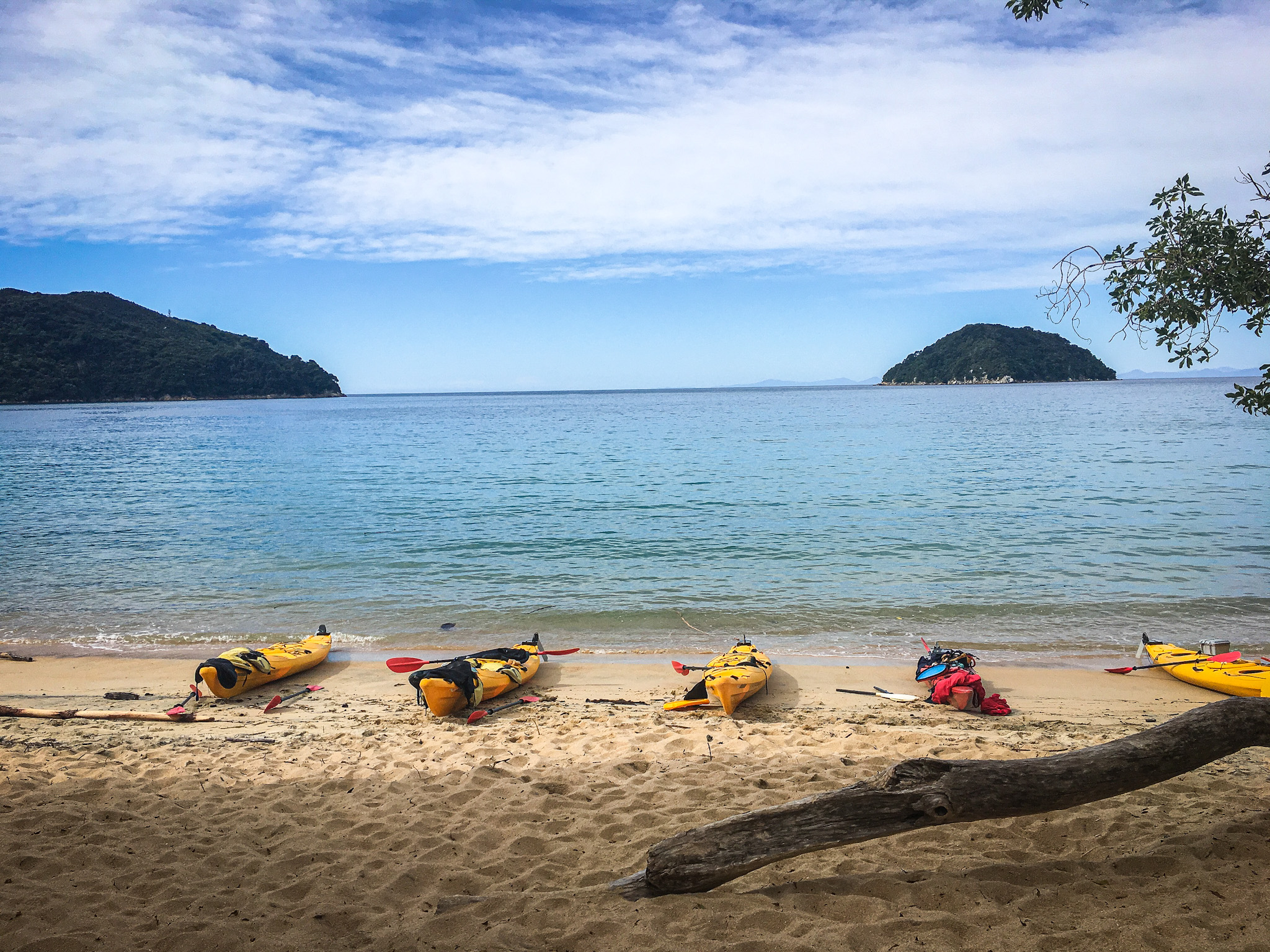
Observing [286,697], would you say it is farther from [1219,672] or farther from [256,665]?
[1219,672]

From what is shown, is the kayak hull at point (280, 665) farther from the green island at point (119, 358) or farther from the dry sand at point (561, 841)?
Answer: the green island at point (119, 358)

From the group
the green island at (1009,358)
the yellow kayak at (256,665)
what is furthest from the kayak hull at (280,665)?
the green island at (1009,358)

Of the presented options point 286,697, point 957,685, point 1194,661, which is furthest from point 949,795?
point 286,697

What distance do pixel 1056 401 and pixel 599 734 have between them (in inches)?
4016

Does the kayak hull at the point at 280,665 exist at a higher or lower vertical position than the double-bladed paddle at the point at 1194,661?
lower

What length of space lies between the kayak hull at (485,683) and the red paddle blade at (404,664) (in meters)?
0.95

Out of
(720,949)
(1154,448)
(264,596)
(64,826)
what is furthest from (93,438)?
(1154,448)

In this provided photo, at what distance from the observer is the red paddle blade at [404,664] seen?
9.24 meters

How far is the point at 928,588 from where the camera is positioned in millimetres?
13148

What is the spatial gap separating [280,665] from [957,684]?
8317 mm

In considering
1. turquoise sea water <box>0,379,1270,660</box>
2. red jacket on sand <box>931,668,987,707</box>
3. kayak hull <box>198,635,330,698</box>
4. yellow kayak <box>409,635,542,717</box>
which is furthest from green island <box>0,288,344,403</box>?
red jacket on sand <box>931,668,987,707</box>

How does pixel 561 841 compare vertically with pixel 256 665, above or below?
above

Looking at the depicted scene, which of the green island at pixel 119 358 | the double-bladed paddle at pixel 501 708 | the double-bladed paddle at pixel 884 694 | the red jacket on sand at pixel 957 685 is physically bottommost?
the double-bladed paddle at pixel 501 708

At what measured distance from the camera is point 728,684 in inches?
315
